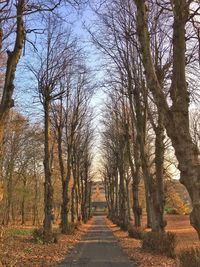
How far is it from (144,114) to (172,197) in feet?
123

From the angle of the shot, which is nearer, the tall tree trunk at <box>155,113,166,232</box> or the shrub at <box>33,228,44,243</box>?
the tall tree trunk at <box>155,113,166,232</box>

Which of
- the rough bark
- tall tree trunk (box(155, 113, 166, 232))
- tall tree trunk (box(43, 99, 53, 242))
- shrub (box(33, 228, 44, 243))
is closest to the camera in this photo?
the rough bark

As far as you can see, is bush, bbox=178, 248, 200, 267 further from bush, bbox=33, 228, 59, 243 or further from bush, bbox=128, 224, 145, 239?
bush, bbox=128, 224, 145, 239

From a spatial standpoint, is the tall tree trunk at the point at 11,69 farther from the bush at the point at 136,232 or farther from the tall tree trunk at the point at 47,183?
the bush at the point at 136,232

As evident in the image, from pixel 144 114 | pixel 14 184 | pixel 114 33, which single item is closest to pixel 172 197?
pixel 14 184

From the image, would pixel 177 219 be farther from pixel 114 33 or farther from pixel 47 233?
pixel 114 33

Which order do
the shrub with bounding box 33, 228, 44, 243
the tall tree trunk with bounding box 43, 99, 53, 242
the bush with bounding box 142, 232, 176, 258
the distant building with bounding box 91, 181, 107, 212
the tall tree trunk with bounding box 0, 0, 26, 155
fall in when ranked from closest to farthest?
the tall tree trunk with bounding box 0, 0, 26, 155 < the bush with bounding box 142, 232, 176, 258 < the shrub with bounding box 33, 228, 44, 243 < the tall tree trunk with bounding box 43, 99, 53, 242 < the distant building with bounding box 91, 181, 107, 212

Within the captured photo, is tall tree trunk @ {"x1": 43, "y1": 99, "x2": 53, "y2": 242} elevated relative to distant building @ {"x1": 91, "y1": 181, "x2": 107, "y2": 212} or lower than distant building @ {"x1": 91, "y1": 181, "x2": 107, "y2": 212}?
lower

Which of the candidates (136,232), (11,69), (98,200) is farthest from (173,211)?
(98,200)

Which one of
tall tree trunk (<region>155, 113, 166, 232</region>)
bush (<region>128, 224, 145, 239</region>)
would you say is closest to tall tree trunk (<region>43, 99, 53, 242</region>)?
bush (<region>128, 224, 145, 239</region>)

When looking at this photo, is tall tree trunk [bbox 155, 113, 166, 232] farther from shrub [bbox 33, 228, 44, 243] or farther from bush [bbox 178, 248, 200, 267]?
bush [bbox 178, 248, 200, 267]

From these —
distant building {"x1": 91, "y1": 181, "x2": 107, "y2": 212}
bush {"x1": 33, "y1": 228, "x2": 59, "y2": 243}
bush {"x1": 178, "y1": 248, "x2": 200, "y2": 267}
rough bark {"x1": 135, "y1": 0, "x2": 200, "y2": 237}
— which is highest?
distant building {"x1": 91, "y1": 181, "x2": 107, "y2": 212}

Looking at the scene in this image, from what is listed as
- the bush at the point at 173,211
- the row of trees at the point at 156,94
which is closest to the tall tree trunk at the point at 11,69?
the row of trees at the point at 156,94

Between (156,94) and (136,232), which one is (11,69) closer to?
(156,94)
